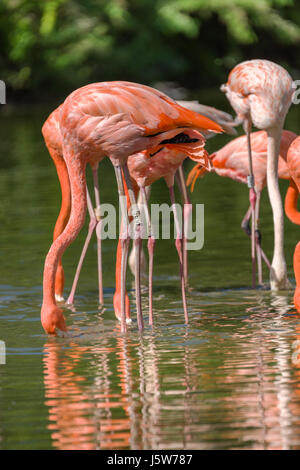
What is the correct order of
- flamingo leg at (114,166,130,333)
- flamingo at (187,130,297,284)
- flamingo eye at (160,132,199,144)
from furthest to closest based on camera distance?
flamingo at (187,130,297,284) → flamingo eye at (160,132,199,144) → flamingo leg at (114,166,130,333)

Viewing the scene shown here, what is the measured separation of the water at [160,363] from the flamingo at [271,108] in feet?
0.92

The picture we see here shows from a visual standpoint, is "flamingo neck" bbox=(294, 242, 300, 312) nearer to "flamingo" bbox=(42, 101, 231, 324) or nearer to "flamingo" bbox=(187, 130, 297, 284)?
"flamingo" bbox=(42, 101, 231, 324)

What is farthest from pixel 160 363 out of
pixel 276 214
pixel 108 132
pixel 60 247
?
pixel 276 214

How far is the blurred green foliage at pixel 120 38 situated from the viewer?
26422 mm

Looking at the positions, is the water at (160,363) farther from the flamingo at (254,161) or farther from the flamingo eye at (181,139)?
the flamingo eye at (181,139)

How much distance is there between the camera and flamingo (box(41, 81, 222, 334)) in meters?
5.45

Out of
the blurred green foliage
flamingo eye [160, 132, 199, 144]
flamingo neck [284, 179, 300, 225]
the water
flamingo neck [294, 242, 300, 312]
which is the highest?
the blurred green foliage

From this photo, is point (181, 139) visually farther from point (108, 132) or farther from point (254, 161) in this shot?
point (254, 161)

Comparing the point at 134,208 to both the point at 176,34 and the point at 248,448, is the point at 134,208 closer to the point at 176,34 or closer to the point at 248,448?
the point at 248,448

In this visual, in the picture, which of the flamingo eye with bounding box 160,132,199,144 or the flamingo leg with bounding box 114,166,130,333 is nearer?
the flamingo leg with bounding box 114,166,130,333

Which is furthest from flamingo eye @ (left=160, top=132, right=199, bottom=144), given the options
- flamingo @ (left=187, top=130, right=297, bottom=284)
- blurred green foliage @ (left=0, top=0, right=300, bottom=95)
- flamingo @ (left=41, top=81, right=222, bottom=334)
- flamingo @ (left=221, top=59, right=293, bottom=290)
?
blurred green foliage @ (left=0, top=0, right=300, bottom=95)

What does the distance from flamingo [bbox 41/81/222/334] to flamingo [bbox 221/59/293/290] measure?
4.20 ft

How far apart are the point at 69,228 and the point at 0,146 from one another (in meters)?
13.1

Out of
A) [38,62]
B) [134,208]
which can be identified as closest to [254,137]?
[134,208]
